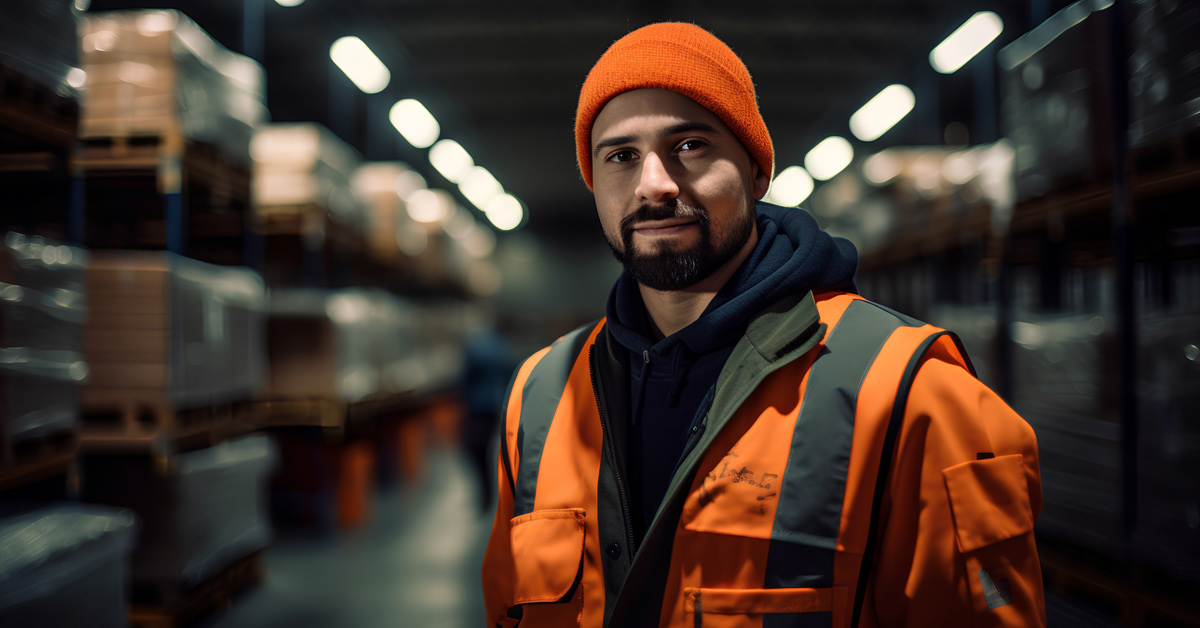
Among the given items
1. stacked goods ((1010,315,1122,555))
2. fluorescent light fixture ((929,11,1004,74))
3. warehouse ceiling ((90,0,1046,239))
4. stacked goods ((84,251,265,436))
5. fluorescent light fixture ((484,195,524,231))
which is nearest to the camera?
stacked goods ((1010,315,1122,555))

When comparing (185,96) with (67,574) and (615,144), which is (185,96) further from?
(615,144)

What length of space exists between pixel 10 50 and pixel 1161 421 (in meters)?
4.71

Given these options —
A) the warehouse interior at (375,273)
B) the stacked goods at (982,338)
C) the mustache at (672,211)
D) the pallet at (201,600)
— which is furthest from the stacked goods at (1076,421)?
the pallet at (201,600)

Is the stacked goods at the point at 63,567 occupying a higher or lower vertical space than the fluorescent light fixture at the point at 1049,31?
lower

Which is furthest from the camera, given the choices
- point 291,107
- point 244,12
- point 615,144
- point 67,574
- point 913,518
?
point 291,107

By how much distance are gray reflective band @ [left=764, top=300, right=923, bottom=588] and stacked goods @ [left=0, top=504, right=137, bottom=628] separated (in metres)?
2.59

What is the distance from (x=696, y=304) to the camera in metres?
1.37

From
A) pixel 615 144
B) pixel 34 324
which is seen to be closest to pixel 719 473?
pixel 615 144

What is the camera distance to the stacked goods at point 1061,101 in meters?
2.53

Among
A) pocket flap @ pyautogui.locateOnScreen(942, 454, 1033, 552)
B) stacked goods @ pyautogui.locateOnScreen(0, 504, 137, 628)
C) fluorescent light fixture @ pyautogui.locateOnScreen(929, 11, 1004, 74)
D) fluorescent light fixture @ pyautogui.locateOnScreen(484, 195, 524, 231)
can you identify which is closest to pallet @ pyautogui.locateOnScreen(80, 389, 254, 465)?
stacked goods @ pyautogui.locateOnScreen(0, 504, 137, 628)

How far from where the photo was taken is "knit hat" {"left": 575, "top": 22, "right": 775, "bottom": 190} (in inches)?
52.1

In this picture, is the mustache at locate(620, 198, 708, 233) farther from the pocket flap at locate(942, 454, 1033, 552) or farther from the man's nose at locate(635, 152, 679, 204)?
the pocket flap at locate(942, 454, 1033, 552)

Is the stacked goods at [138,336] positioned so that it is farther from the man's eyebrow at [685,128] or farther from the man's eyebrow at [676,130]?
the man's eyebrow at [685,128]

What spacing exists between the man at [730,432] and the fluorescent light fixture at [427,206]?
7.33 meters
